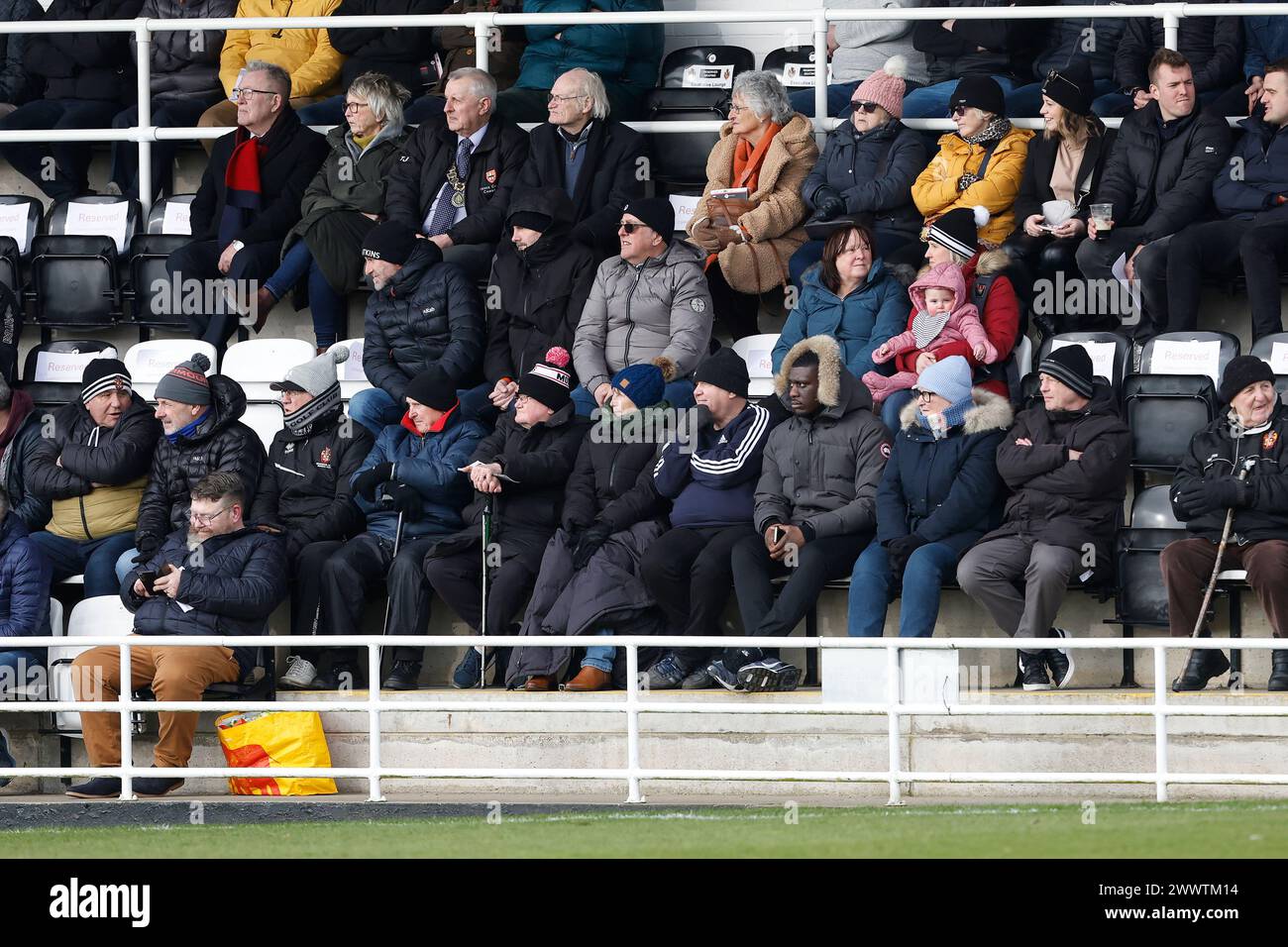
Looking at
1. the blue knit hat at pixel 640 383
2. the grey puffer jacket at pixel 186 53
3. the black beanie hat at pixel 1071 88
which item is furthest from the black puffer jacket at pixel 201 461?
the black beanie hat at pixel 1071 88

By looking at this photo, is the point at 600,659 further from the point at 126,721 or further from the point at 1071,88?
the point at 1071,88

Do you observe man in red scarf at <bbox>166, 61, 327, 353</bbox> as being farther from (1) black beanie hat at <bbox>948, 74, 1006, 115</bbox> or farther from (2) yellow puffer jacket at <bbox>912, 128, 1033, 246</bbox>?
(1) black beanie hat at <bbox>948, 74, 1006, 115</bbox>

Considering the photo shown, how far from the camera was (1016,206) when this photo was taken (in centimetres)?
1245

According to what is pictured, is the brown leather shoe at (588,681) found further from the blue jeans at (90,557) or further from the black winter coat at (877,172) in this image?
the black winter coat at (877,172)

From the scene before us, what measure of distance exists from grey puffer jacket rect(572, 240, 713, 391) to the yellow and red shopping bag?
2523mm

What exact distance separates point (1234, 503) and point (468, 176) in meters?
5.12

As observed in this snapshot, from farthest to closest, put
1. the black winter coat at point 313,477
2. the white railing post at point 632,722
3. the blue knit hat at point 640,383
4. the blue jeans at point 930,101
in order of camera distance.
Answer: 1. the blue jeans at point 930,101
2. the black winter coat at point 313,477
3. the blue knit hat at point 640,383
4. the white railing post at point 632,722

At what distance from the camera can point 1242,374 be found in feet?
34.6

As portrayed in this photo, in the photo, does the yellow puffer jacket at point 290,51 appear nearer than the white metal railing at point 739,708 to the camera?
No

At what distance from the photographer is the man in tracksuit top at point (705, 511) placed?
1094 centimetres

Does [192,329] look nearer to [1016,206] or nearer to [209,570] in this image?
[209,570]

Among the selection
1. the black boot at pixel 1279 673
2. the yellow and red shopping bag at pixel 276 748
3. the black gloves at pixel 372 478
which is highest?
the black gloves at pixel 372 478

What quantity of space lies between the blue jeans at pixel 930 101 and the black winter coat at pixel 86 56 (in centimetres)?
521

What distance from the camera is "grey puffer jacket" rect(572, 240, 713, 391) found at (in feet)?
39.9
